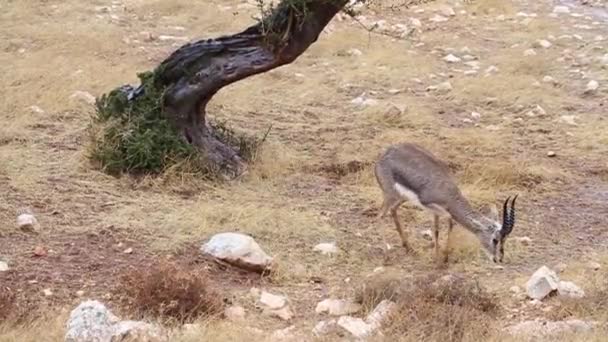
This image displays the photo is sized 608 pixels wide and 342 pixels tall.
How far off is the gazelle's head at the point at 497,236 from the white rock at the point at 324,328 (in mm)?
1927

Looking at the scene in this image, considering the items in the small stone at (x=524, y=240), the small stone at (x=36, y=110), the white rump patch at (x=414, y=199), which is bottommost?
the small stone at (x=36, y=110)

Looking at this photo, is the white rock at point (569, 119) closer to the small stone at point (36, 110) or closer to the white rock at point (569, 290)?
the white rock at point (569, 290)

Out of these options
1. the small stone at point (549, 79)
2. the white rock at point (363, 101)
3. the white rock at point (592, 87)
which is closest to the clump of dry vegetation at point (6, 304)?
the white rock at point (363, 101)

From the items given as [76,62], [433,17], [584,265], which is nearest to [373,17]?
[433,17]

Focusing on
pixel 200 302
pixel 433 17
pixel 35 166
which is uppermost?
pixel 200 302

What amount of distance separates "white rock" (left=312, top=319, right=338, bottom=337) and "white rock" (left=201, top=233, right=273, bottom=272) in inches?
42.9

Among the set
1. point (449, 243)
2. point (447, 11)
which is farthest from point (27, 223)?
point (447, 11)

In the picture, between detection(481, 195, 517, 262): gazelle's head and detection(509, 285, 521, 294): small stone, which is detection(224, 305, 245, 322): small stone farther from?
detection(481, 195, 517, 262): gazelle's head

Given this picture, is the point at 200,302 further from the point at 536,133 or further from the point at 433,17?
the point at 433,17

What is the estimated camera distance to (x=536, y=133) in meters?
10.8

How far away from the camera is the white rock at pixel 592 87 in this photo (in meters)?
12.2

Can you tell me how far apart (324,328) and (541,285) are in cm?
147

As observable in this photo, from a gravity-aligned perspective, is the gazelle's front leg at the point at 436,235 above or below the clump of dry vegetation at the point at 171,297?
below

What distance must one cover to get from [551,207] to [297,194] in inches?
80.6
